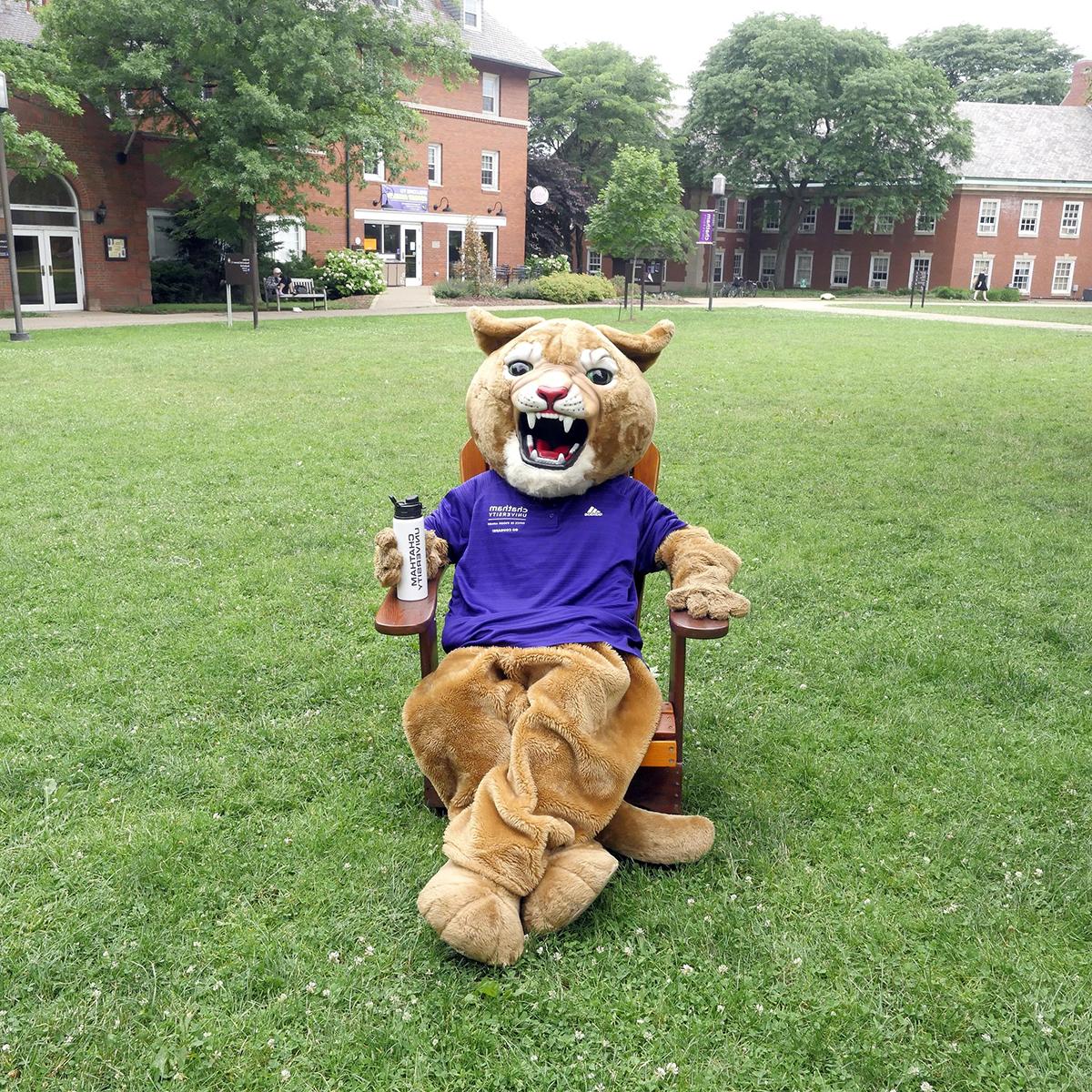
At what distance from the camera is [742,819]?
3641 mm

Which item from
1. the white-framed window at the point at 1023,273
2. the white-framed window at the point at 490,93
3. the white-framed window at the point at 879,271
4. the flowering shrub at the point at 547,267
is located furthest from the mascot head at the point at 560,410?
the white-framed window at the point at 1023,273

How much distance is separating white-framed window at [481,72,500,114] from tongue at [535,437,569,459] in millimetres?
37440

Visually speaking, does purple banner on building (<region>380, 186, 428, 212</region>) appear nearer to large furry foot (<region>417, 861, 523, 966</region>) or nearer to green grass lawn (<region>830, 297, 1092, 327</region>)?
green grass lawn (<region>830, 297, 1092, 327</region>)

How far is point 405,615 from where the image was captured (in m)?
3.42

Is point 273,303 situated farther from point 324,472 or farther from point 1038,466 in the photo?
point 1038,466

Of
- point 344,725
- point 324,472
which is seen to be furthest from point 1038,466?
point 344,725

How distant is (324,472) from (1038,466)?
5.95 meters

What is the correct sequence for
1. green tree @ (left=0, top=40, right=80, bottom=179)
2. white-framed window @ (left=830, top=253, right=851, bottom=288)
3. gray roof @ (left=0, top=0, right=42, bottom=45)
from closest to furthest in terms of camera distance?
green tree @ (left=0, top=40, right=80, bottom=179), gray roof @ (left=0, top=0, right=42, bottom=45), white-framed window @ (left=830, top=253, right=851, bottom=288)

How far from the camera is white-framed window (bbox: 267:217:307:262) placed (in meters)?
29.8

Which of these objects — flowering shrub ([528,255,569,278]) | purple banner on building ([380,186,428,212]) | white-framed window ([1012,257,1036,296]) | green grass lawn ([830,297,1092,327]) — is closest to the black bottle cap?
green grass lawn ([830,297,1092,327])

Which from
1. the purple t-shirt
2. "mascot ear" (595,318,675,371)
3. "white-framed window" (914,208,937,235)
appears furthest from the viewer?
"white-framed window" (914,208,937,235)

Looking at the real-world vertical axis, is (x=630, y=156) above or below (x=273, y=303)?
above

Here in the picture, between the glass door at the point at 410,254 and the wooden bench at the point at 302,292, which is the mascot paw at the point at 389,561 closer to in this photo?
the wooden bench at the point at 302,292

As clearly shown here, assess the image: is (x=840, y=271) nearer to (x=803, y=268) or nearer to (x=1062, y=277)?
(x=803, y=268)
